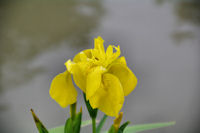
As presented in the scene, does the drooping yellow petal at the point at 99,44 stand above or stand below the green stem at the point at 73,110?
above

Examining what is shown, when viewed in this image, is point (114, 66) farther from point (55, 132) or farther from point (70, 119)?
point (55, 132)

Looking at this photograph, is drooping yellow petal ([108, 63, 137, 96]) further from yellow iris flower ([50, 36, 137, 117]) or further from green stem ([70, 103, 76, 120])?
green stem ([70, 103, 76, 120])

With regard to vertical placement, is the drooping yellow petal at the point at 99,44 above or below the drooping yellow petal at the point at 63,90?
above

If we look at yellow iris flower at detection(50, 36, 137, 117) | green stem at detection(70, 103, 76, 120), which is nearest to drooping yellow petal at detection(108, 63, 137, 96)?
yellow iris flower at detection(50, 36, 137, 117)

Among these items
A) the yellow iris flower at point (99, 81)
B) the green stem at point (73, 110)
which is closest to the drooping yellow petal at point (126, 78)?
the yellow iris flower at point (99, 81)

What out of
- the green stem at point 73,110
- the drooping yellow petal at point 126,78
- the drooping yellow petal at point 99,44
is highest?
the drooping yellow petal at point 99,44

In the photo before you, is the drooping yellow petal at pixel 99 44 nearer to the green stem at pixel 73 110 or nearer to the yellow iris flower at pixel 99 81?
the yellow iris flower at pixel 99 81
